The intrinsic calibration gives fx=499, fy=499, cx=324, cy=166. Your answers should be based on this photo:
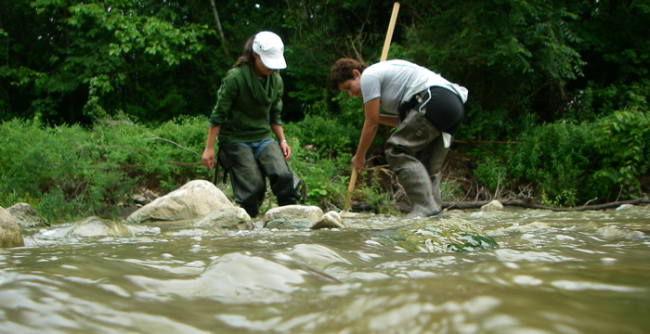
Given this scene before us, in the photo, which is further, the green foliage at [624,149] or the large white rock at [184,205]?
the green foliage at [624,149]

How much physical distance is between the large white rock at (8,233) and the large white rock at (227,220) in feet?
4.97

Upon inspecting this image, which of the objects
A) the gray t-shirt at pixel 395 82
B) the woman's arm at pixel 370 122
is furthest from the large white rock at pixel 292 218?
the gray t-shirt at pixel 395 82

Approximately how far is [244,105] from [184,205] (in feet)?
3.71

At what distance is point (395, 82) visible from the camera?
438cm

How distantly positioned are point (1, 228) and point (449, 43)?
8.03 meters

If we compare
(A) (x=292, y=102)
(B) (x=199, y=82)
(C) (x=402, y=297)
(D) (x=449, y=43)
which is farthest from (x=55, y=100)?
(C) (x=402, y=297)

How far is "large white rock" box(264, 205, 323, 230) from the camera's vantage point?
4.22 m

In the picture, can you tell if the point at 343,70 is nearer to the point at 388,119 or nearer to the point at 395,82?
the point at 395,82

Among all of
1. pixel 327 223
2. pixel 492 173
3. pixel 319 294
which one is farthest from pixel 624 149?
pixel 319 294

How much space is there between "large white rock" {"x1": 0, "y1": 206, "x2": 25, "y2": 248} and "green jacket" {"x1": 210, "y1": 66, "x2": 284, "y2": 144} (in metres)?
2.35

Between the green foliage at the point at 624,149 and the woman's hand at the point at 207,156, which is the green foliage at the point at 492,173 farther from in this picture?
the woman's hand at the point at 207,156

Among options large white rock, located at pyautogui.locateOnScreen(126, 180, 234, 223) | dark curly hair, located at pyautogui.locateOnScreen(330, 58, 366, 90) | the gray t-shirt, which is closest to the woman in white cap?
large white rock, located at pyautogui.locateOnScreen(126, 180, 234, 223)

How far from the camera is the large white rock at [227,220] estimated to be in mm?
4039

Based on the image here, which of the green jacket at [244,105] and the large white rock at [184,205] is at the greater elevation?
the green jacket at [244,105]
